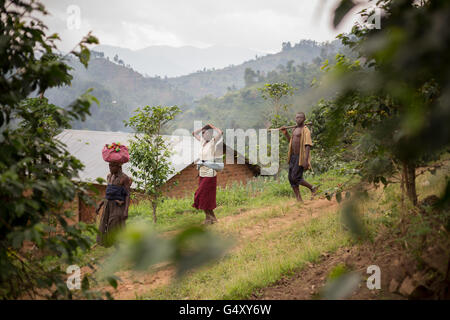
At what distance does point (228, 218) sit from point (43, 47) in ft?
16.7

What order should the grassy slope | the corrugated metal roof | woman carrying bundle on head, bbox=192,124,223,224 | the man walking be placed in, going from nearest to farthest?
the grassy slope → woman carrying bundle on head, bbox=192,124,223,224 → the man walking → the corrugated metal roof

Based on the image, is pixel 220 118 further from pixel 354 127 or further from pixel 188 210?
pixel 354 127

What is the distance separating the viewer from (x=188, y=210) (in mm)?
7891

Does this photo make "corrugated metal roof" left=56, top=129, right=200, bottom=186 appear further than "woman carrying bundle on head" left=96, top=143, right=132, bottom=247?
Yes

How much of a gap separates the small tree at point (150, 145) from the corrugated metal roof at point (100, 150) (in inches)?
127

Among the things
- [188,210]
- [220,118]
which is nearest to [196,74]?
[220,118]

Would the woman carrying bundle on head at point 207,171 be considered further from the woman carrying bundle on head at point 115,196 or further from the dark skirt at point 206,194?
the woman carrying bundle on head at point 115,196

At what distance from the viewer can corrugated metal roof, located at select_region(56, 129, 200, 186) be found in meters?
11.4

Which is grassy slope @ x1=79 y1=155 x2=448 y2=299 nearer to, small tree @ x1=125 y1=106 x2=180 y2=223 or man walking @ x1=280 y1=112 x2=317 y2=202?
man walking @ x1=280 y1=112 x2=317 y2=202

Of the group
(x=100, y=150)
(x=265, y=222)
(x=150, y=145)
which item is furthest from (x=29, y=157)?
(x=100, y=150)

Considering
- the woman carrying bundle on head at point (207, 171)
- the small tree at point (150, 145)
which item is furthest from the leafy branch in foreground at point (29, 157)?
the small tree at point (150, 145)

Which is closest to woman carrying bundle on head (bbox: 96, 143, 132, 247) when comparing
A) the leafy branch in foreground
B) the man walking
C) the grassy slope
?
the grassy slope

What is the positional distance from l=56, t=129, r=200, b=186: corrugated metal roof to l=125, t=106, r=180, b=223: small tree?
3.22 metres

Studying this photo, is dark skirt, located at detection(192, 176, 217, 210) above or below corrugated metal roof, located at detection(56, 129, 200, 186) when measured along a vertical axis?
below
